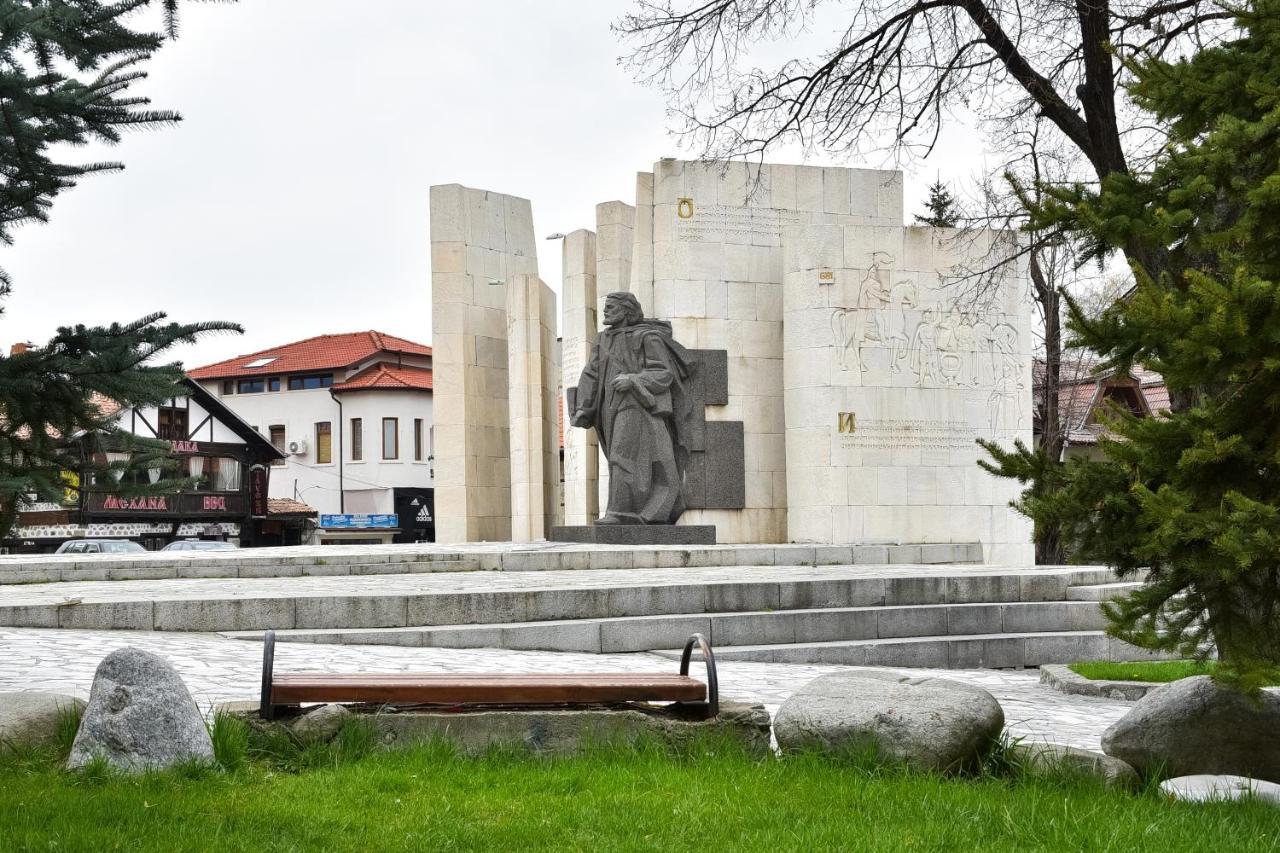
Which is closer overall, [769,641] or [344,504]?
[769,641]

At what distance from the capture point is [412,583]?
14.6m

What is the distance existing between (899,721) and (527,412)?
852 inches

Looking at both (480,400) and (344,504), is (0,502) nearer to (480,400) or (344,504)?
(480,400)

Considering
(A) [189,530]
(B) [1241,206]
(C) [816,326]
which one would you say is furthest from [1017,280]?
(A) [189,530]

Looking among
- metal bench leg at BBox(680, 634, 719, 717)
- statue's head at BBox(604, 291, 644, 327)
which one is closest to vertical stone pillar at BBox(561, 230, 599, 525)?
statue's head at BBox(604, 291, 644, 327)

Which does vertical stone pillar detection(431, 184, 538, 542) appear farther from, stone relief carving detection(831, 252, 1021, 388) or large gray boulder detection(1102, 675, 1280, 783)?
large gray boulder detection(1102, 675, 1280, 783)

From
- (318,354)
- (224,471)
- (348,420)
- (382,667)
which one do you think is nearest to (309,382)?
(318,354)

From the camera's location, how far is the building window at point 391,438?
5316 centimetres

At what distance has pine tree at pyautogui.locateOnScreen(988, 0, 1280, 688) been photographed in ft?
14.8

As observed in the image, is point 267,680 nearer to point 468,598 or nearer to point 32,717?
point 32,717

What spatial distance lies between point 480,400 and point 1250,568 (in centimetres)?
2437

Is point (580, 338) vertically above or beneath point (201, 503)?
above

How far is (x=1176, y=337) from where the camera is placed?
4637 millimetres

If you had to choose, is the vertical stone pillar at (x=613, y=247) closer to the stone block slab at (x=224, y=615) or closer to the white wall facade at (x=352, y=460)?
the stone block slab at (x=224, y=615)
